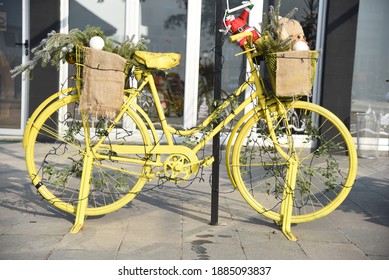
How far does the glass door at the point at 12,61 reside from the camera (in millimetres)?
7828

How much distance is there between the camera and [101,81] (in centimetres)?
347

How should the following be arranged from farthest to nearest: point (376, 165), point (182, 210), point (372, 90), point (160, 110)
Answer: point (372, 90)
point (376, 165)
point (182, 210)
point (160, 110)

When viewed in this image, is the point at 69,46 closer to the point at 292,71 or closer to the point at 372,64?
the point at 292,71

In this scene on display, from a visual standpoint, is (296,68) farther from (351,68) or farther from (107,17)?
(107,17)

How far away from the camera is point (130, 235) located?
12.0ft

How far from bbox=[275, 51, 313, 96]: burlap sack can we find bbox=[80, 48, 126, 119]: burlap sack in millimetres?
1072

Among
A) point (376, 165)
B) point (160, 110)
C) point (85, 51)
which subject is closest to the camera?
point (85, 51)

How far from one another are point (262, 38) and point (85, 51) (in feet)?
4.01

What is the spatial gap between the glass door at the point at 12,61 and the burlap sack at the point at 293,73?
5.26 meters

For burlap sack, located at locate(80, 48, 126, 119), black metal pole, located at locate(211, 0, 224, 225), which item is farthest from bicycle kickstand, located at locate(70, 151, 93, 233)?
black metal pole, located at locate(211, 0, 224, 225)

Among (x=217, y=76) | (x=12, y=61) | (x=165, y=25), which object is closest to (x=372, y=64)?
(x=165, y=25)

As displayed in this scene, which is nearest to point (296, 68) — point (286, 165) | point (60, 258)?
point (286, 165)

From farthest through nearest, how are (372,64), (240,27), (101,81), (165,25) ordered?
(372,64)
(165,25)
(240,27)
(101,81)

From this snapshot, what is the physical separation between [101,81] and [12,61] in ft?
16.5
